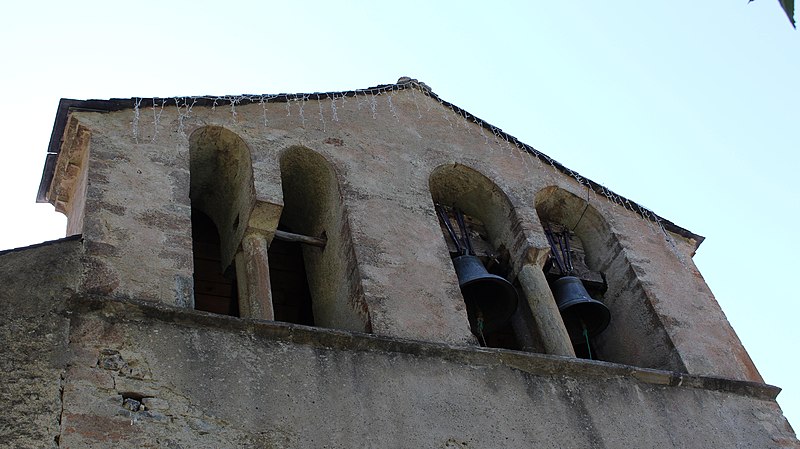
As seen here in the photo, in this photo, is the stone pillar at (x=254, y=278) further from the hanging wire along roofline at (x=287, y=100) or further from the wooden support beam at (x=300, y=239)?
the hanging wire along roofline at (x=287, y=100)

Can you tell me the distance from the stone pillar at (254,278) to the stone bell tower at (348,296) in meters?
0.02

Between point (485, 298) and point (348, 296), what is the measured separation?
5.61 feet

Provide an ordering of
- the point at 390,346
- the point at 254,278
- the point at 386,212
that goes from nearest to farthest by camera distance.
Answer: the point at 390,346 < the point at 254,278 < the point at 386,212

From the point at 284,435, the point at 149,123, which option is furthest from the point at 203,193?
the point at 284,435

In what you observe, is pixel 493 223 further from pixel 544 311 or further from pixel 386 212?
pixel 386 212

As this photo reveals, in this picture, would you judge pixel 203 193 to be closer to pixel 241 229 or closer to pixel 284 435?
pixel 241 229

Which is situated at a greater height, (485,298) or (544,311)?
(485,298)

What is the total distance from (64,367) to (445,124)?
5.88m

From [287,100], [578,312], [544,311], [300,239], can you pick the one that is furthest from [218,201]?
[578,312]

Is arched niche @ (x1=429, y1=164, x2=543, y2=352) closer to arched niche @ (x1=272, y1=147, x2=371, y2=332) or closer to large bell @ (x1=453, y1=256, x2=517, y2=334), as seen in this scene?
large bell @ (x1=453, y1=256, x2=517, y2=334)

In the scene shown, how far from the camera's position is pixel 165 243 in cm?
694

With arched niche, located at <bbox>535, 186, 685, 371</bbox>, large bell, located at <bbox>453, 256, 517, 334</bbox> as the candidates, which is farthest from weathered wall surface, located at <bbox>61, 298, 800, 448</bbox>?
large bell, located at <bbox>453, 256, 517, 334</bbox>

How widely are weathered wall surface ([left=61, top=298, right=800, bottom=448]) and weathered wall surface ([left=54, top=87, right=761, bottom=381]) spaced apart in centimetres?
41

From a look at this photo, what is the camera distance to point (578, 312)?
30.7 ft
